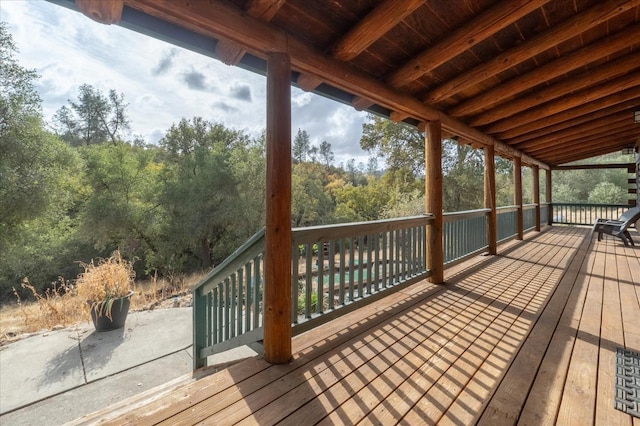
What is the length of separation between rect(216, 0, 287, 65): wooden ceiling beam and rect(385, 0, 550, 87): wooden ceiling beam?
139cm

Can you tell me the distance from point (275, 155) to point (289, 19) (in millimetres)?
931

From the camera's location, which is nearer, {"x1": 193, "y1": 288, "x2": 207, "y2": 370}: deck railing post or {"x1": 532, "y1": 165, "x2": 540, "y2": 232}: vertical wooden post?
{"x1": 193, "y1": 288, "x2": 207, "y2": 370}: deck railing post

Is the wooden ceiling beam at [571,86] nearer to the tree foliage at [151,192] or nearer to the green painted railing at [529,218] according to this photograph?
the green painted railing at [529,218]

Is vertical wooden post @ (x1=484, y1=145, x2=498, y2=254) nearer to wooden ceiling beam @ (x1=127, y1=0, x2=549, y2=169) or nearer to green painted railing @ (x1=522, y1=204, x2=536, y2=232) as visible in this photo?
wooden ceiling beam @ (x1=127, y1=0, x2=549, y2=169)

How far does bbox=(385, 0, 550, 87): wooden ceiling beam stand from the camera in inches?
74.7

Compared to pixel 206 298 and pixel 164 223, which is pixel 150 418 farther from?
pixel 164 223

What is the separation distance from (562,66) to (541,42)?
28.8 inches

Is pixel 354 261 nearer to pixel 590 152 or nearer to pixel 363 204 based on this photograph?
pixel 590 152

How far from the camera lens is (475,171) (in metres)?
13.4

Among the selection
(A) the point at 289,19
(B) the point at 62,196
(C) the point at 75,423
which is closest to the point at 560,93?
(A) the point at 289,19

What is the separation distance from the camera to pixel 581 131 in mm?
5441

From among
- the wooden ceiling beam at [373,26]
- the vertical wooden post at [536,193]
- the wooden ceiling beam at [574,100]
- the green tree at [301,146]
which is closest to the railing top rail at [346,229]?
the wooden ceiling beam at [373,26]

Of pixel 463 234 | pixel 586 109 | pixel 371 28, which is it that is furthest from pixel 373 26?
pixel 586 109

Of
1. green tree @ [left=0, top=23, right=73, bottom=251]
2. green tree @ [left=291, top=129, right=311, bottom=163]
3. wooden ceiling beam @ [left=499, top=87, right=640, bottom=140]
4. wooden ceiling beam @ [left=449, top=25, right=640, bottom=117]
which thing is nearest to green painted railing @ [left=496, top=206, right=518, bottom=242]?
wooden ceiling beam @ [left=499, top=87, right=640, bottom=140]
